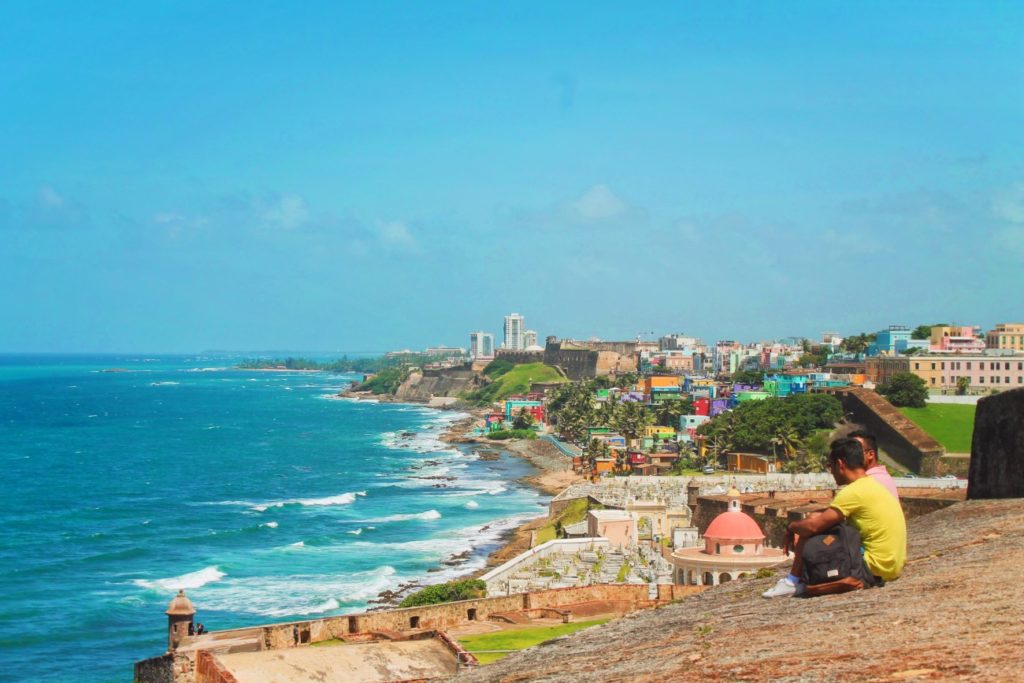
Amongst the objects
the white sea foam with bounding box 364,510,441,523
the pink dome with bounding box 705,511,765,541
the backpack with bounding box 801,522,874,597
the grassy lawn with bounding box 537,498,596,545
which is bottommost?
the white sea foam with bounding box 364,510,441,523

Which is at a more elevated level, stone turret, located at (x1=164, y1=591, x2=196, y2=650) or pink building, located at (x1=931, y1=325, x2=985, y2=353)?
pink building, located at (x1=931, y1=325, x2=985, y2=353)

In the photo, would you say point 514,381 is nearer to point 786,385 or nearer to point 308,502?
point 786,385

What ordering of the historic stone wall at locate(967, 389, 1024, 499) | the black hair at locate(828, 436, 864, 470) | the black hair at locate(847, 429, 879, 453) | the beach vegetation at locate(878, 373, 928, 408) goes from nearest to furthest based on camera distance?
the black hair at locate(828, 436, 864, 470)
the black hair at locate(847, 429, 879, 453)
the historic stone wall at locate(967, 389, 1024, 499)
the beach vegetation at locate(878, 373, 928, 408)

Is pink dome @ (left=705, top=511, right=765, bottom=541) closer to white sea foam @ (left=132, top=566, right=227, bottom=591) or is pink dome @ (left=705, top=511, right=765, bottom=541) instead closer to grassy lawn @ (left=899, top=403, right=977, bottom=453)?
white sea foam @ (left=132, top=566, right=227, bottom=591)

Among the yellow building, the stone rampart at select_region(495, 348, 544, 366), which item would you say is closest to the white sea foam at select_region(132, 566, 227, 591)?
the yellow building

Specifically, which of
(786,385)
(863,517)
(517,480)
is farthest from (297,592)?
(786,385)

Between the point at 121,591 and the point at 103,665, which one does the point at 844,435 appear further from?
the point at 121,591

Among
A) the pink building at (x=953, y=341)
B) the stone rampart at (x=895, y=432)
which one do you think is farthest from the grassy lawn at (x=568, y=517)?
the pink building at (x=953, y=341)

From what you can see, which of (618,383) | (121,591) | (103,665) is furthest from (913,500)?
(618,383)
